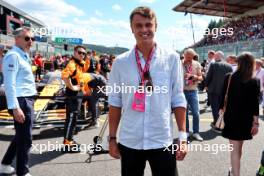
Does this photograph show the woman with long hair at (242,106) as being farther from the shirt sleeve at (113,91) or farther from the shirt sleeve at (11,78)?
the shirt sleeve at (11,78)

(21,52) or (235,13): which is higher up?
(235,13)

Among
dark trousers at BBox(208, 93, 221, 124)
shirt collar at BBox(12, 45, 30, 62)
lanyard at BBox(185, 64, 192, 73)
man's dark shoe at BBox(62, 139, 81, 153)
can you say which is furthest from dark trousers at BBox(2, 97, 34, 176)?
dark trousers at BBox(208, 93, 221, 124)

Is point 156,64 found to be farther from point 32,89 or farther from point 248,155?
point 248,155

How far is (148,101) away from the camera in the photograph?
2.54 m

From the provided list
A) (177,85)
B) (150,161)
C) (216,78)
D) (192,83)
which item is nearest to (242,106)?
(177,85)

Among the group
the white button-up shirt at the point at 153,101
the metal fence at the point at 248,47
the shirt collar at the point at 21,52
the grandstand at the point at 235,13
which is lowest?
the white button-up shirt at the point at 153,101

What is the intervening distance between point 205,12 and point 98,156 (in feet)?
116

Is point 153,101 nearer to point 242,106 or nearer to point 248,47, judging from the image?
point 242,106

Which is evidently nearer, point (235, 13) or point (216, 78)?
point (216, 78)

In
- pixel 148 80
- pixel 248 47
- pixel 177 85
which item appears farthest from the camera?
pixel 248 47

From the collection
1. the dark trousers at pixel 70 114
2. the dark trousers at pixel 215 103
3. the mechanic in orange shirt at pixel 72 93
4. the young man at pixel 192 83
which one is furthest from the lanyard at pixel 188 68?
the dark trousers at pixel 70 114

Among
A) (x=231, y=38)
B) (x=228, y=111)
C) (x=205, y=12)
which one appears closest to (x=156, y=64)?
(x=228, y=111)

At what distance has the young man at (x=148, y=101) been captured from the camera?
8.27 ft

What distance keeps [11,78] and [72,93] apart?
2055mm
